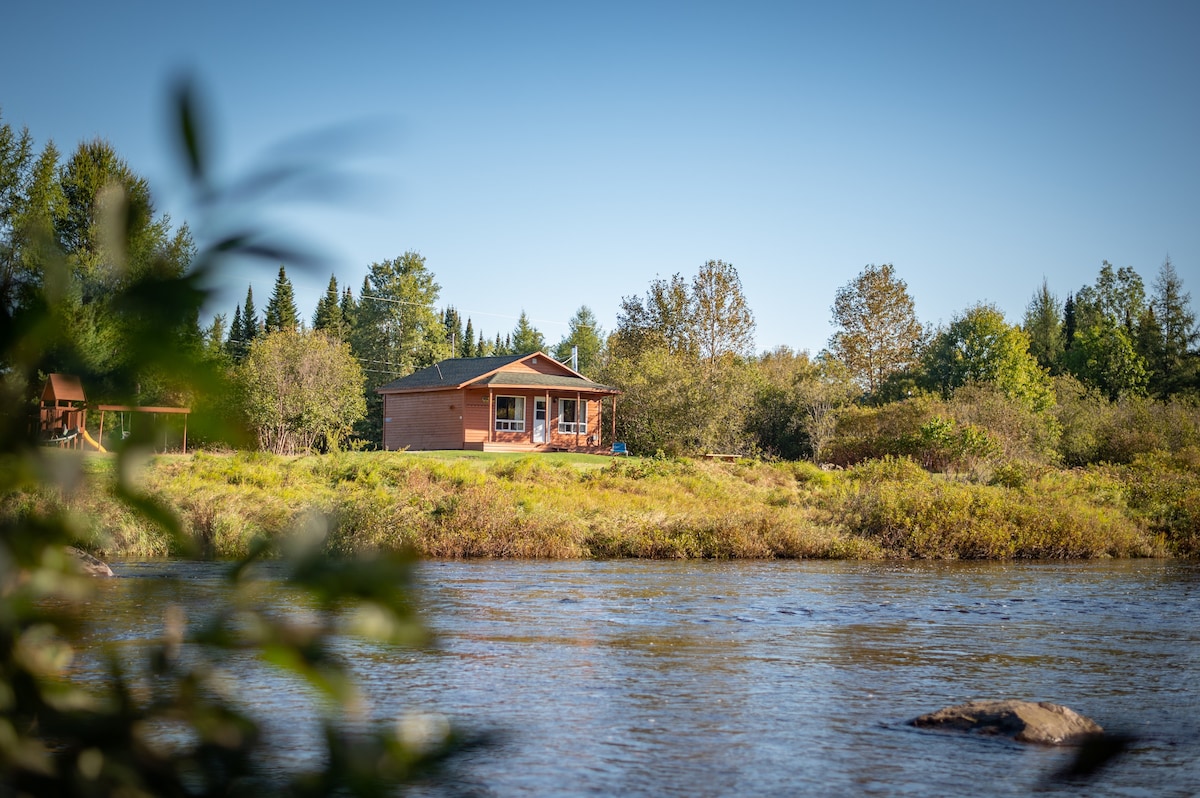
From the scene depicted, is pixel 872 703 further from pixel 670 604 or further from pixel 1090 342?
pixel 1090 342

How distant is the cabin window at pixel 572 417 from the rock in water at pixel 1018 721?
133 feet

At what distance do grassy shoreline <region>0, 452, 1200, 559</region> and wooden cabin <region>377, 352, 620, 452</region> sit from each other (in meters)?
16.8

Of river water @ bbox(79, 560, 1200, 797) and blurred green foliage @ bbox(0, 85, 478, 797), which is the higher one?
blurred green foliage @ bbox(0, 85, 478, 797)

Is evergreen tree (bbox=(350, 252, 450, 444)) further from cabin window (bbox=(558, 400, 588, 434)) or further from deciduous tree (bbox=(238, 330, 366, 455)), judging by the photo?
cabin window (bbox=(558, 400, 588, 434))

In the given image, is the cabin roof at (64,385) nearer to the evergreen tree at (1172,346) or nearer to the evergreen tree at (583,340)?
the evergreen tree at (1172,346)

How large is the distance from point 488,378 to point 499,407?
1682mm

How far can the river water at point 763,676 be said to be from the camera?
732cm

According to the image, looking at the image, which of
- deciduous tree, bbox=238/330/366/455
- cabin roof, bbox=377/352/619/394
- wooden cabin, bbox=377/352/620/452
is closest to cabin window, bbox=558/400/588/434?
wooden cabin, bbox=377/352/620/452

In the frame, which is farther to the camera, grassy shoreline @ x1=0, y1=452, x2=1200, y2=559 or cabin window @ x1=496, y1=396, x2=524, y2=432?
cabin window @ x1=496, y1=396, x2=524, y2=432

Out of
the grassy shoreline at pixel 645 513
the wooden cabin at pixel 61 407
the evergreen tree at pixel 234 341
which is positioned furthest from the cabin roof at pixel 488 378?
the wooden cabin at pixel 61 407

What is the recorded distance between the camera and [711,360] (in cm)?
6444

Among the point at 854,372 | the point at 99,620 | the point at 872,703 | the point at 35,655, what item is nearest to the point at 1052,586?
the point at 872,703

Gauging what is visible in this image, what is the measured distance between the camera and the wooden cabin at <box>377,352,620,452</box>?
47.0m

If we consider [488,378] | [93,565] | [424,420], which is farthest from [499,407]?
[93,565]
